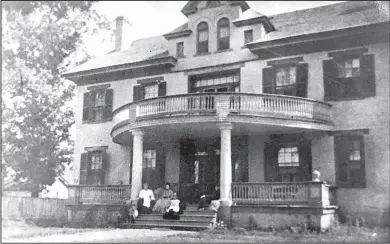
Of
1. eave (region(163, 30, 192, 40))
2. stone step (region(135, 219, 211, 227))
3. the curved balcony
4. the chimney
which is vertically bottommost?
stone step (region(135, 219, 211, 227))

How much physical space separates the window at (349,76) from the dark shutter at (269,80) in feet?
7.06

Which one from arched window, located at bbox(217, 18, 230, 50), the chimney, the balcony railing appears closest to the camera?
the balcony railing

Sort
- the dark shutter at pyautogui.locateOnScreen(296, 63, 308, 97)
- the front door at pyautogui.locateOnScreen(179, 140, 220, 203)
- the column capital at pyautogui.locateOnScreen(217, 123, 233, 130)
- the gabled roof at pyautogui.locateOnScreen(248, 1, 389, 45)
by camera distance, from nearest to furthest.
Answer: the column capital at pyautogui.locateOnScreen(217, 123, 233, 130) → the gabled roof at pyautogui.locateOnScreen(248, 1, 389, 45) → the dark shutter at pyautogui.locateOnScreen(296, 63, 308, 97) → the front door at pyautogui.locateOnScreen(179, 140, 220, 203)

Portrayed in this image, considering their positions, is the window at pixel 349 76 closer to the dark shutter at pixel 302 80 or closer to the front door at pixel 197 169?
the dark shutter at pixel 302 80

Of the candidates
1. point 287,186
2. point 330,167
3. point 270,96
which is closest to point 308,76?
point 270,96

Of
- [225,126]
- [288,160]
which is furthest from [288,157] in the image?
[225,126]

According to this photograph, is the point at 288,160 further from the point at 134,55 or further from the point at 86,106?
the point at 86,106

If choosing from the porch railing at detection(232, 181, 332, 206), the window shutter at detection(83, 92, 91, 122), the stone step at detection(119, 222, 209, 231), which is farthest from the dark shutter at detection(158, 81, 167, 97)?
the stone step at detection(119, 222, 209, 231)

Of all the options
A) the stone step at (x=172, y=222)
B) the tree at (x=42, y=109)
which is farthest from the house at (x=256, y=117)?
the tree at (x=42, y=109)

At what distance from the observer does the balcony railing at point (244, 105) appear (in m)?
16.5

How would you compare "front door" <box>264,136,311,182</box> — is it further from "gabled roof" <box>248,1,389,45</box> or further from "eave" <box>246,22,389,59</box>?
"gabled roof" <box>248,1,389,45</box>

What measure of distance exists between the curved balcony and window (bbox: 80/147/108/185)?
5617mm

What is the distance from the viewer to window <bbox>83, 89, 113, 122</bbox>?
23016 mm

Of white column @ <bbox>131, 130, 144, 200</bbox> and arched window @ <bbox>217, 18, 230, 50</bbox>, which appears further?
arched window @ <bbox>217, 18, 230, 50</bbox>
